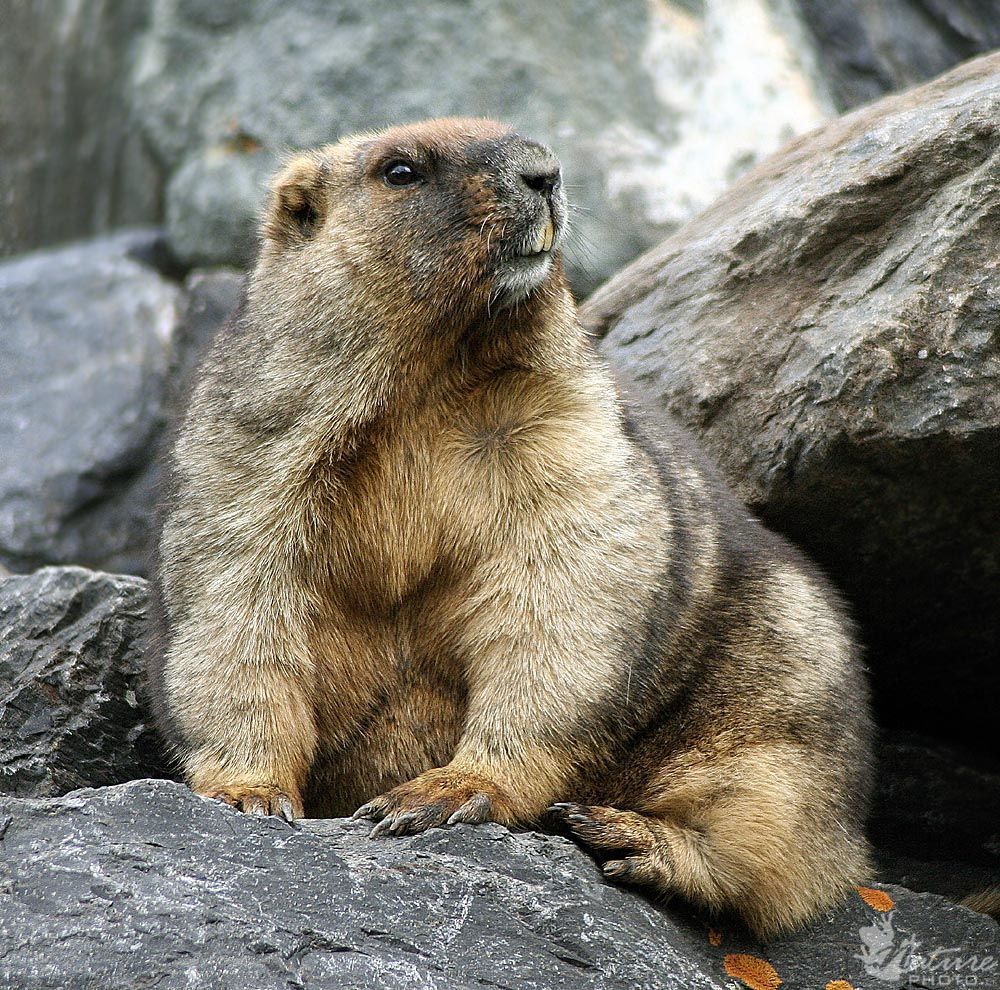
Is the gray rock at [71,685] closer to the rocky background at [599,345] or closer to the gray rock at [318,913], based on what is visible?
the rocky background at [599,345]

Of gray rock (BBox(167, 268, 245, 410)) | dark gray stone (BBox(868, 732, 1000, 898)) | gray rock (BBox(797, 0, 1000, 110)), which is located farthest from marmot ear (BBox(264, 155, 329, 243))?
gray rock (BBox(797, 0, 1000, 110))

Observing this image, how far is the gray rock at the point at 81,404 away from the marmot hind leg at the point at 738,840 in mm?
6267

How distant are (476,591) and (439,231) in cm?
145

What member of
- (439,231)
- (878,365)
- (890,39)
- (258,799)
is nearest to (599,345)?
(878,365)

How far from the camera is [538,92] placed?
11359 mm

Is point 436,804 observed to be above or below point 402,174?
below

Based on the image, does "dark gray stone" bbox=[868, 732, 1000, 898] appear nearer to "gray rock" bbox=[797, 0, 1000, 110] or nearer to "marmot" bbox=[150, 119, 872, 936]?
"marmot" bbox=[150, 119, 872, 936]

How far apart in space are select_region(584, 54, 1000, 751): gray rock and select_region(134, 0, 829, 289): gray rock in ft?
11.8

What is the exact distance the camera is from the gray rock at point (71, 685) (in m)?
5.91

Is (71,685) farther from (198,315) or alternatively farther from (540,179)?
(198,315)

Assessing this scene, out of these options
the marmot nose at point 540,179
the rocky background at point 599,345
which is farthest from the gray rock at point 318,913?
the marmot nose at point 540,179

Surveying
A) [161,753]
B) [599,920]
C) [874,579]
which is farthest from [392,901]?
[874,579]

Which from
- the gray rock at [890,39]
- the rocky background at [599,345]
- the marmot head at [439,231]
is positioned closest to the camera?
the rocky background at [599,345]

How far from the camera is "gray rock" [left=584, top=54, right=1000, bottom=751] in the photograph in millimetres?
5855
